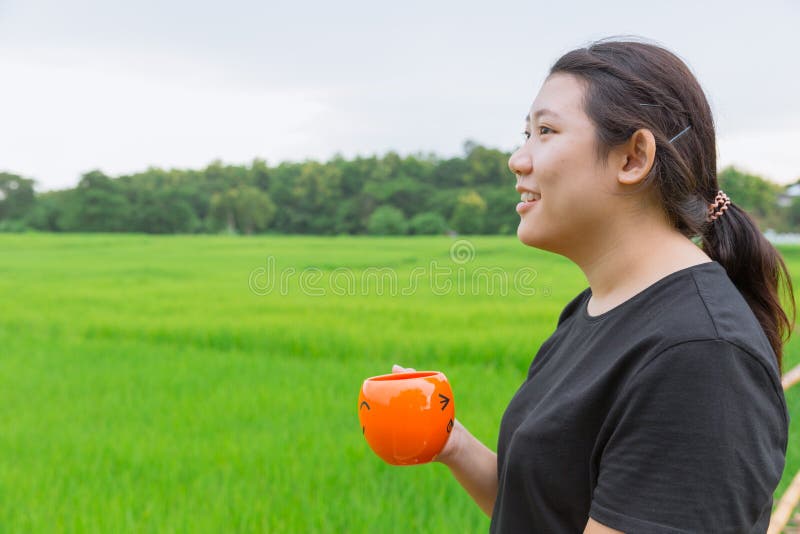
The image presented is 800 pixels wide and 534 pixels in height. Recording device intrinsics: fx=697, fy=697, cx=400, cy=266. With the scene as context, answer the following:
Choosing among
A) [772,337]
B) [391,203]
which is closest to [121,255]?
[391,203]

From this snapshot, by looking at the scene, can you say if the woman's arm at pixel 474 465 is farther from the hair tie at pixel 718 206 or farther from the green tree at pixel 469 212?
the green tree at pixel 469 212

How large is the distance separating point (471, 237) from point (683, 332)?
59.4 ft

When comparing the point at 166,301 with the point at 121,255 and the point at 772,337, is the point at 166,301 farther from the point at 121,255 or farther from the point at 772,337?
the point at 121,255

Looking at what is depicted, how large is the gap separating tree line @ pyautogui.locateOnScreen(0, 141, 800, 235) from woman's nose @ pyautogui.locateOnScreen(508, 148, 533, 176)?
12.1 metres

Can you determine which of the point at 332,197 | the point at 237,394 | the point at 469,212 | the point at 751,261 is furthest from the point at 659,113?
the point at 332,197

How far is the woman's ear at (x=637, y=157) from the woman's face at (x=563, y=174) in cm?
2

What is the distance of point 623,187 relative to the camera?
2.97 ft

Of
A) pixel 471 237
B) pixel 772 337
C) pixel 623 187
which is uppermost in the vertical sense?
pixel 623 187

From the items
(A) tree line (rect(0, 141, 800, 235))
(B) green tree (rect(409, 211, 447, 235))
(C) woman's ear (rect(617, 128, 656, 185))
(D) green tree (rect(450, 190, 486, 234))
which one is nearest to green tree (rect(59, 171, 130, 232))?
(A) tree line (rect(0, 141, 800, 235))

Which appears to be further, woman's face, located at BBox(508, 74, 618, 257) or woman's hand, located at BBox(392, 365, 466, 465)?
woman's hand, located at BBox(392, 365, 466, 465)

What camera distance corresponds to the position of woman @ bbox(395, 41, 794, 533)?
73 centimetres

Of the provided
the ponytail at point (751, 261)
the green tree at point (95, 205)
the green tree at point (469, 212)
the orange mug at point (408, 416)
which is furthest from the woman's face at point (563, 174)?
the green tree at point (95, 205)

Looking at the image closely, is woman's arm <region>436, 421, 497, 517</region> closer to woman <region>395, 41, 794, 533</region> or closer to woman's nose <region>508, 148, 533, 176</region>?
woman <region>395, 41, 794, 533</region>

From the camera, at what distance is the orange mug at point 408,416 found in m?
1.18
